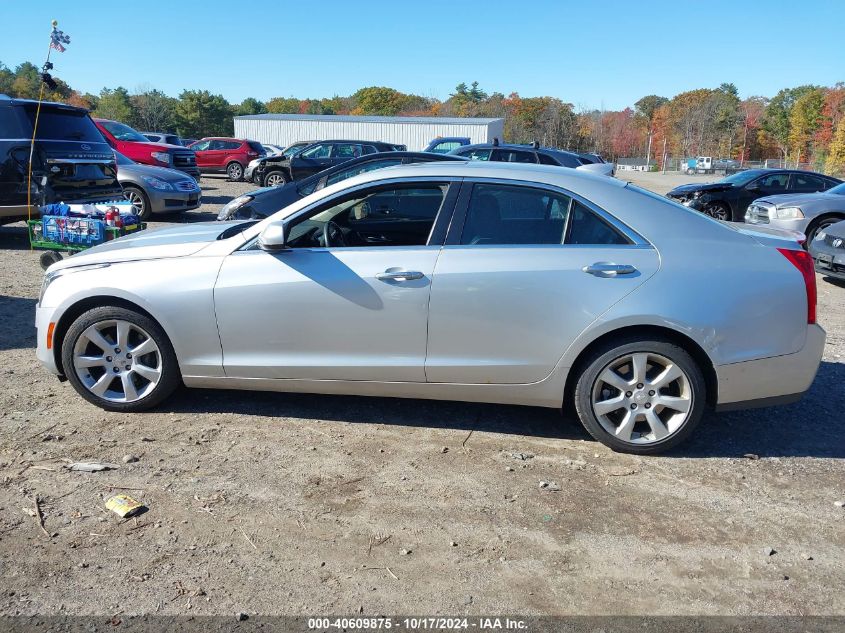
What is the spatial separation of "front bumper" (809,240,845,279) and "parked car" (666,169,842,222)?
6.02 meters

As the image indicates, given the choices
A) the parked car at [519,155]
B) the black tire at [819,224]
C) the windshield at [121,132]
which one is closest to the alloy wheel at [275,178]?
the windshield at [121,132]

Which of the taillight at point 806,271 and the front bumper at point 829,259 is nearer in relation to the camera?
the taillight at point 806,271

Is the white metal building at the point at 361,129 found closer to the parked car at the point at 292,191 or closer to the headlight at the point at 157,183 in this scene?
the headlight at the point at 157,183

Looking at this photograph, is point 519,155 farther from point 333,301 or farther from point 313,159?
point 333,301

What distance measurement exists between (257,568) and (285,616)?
13.6 inches

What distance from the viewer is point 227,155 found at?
2827cm

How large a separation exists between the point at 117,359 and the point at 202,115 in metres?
78.2

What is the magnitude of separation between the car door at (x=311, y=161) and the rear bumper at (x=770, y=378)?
58.0ft

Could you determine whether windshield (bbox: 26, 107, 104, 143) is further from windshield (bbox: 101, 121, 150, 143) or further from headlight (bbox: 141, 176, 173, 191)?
windshield (bbox: 101, 121, 150, 143)

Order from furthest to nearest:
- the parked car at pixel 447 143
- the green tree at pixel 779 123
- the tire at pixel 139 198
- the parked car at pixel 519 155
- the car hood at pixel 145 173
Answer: the green tree at pixel 779 123 → the parked car at pixel 447 143 → the parked car at pixel 519 155 → the car hood at pixel 145 173 → the tire at pixel 139 198

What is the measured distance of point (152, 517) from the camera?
334 cm

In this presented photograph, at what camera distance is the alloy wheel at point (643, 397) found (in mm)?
3979

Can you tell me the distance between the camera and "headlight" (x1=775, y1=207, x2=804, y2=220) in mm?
11344

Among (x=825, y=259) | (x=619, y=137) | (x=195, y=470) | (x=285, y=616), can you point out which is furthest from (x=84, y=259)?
(x=619, y=137)
